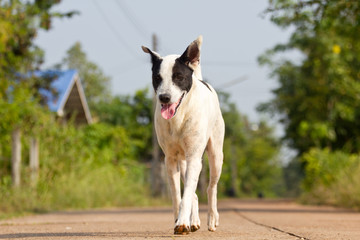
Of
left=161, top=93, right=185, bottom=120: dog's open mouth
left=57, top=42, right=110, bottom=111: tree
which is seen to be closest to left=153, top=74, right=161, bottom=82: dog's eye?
left=161, top=93, right=185, bottom=120: dog's open mouth

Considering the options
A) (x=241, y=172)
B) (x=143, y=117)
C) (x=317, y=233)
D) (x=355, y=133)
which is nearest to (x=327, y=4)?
(x=317, y=233)

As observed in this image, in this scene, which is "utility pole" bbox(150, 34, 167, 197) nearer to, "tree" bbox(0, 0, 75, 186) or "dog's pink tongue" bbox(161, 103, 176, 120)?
"tree" bbox(0, 0, 75, 186)

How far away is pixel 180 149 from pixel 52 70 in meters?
13.9

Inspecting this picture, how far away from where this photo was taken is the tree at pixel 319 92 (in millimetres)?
29734

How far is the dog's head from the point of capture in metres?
6.96

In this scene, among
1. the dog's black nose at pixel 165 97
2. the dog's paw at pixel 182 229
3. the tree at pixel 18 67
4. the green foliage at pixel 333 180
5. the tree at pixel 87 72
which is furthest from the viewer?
the tree at pixel 87 72

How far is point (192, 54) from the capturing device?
23.8 ft

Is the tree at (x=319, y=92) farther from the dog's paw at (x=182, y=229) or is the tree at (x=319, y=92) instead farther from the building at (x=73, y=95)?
the dog's paw at (x=182, y=229)

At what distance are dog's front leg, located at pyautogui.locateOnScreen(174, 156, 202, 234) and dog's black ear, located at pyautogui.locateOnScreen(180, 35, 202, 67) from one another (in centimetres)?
103

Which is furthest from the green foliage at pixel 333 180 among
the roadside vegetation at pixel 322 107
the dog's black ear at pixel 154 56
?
the dog's black ear at pixel 154 56

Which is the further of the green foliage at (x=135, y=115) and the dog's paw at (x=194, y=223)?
the green foliage at (x=135, y=115)

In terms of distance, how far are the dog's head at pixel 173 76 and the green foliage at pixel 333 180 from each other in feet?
38.9

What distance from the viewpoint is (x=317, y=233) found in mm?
7758

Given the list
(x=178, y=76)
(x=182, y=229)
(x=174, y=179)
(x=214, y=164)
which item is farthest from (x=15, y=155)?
(x=182, y=229)
